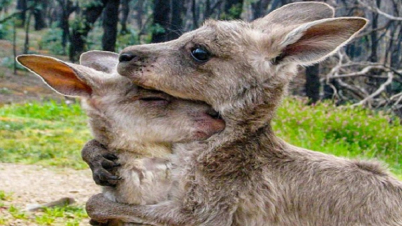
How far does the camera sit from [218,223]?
3.54m

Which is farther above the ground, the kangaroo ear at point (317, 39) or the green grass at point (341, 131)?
the kangaroo ear at point (317, 39)

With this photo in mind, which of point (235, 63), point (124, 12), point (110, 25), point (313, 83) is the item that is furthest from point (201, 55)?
point (124, 12)

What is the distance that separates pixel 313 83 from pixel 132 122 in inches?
418

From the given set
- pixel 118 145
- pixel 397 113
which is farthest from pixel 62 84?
pixel 397 113

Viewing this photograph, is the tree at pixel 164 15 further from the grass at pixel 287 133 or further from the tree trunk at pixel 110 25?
the grass at pixel 287 133

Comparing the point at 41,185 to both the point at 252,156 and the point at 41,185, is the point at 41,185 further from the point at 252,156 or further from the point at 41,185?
the point at 252,156

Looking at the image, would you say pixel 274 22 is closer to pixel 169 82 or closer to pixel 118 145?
pixel 169 82

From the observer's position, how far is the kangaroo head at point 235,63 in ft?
12.3

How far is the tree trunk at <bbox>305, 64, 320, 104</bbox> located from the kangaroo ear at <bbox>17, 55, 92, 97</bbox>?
34.0 ft

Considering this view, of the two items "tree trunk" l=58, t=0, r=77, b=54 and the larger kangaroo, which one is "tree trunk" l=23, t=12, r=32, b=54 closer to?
"tree trunk" l=58, t=0, r=77, b=54

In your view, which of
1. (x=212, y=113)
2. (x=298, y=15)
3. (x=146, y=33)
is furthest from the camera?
(x=146, y=33)

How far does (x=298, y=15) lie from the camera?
14.2ft

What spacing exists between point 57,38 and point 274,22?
10.6m

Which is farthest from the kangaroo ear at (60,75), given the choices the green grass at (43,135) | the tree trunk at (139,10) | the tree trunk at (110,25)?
the tree trunk at (139,10)
